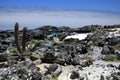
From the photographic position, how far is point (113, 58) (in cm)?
2111

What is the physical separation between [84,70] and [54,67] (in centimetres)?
183

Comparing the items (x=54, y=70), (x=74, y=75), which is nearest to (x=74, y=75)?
(x=74, y=75)

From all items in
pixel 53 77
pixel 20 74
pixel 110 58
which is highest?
pixel 20 74

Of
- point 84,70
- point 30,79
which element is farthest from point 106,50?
point 30,79

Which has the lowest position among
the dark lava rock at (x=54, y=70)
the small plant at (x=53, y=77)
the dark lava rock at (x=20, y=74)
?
the small plant at (x=53, y=77)

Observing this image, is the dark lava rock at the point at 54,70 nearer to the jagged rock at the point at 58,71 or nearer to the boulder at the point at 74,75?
the jagged rock at the point at 58,71

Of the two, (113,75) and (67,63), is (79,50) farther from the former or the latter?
(113,75)

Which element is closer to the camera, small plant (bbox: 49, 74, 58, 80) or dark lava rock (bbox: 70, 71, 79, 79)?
small plant (bbox: 49, 74, 58, 80)

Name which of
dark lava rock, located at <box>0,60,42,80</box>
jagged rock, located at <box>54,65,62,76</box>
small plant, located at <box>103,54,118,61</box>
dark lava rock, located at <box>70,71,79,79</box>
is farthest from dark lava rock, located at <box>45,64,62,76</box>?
small plant, located at <box>103,54,118,61</box>

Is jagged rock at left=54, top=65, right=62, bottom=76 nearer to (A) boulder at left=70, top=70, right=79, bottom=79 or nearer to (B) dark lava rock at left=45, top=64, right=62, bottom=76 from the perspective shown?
(B) dark lava rock at left=45, top=64, right=62, bottom=76

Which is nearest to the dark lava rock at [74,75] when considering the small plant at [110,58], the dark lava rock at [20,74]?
the dark lava rock at [20,74]

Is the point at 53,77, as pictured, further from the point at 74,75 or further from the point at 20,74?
the point at 20,74

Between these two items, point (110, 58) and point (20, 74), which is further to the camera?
point (110, 58)

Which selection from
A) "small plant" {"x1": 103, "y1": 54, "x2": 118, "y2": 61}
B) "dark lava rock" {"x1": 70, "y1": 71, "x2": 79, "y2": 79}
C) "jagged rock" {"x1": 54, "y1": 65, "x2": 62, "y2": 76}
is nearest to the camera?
"dark lava rock" {"x1": 70, "y1": 71, "x2": 79, "y2": 79}
